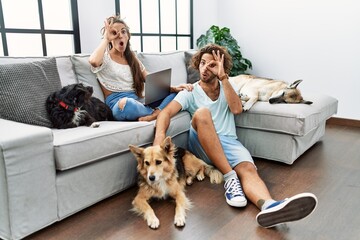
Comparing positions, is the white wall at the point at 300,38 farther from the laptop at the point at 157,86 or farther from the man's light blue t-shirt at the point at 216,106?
the man's light blue t-shirt at the point at 216,106

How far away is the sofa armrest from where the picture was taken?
1485mm

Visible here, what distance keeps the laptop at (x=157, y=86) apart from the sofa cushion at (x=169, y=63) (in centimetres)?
56

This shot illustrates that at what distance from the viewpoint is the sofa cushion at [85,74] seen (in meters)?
2.52

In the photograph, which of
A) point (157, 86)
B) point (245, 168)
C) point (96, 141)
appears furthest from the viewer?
point (157, 86)

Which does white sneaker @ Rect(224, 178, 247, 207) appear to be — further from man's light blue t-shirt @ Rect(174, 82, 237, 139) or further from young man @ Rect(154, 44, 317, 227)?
man's light blue t-shirt @ Rect(174, 82, 237, 139)

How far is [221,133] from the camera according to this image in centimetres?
243

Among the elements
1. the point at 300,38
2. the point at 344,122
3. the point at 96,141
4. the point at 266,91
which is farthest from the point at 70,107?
the point at 344,122

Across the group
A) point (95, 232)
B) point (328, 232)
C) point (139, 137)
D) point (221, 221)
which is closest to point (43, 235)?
point (95, 232)

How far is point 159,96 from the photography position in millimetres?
2502

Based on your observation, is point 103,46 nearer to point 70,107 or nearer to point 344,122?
point 70,107

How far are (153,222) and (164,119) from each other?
73 cm

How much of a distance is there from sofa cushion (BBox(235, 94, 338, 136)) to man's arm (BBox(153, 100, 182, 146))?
730mm

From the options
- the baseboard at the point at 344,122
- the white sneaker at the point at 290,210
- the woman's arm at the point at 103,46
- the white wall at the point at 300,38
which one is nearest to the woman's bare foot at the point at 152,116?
the woman's arm at the point at 103,46

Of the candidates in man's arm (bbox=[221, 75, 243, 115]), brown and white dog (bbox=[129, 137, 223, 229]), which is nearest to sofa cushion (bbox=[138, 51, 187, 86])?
man's arm (bbox=[221, 75, 243, 115])
